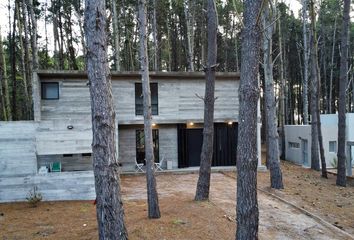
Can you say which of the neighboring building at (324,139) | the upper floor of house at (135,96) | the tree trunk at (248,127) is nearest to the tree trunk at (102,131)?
the tree trunk at (248,127)

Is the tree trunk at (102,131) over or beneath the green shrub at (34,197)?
over

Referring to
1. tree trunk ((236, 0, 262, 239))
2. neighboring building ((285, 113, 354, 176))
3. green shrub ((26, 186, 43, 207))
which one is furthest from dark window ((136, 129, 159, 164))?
tree trunk ((236, 0, 262, 239))

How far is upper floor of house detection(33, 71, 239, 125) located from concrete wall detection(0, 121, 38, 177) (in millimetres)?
3404

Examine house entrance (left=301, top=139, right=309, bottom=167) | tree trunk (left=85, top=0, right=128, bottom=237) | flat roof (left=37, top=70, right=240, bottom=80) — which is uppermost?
flat roof (left=37, top=70, right=240, bottom=80)

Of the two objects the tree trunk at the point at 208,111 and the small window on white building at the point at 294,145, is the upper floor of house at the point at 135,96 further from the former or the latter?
the small window on white building at the point at 294,145

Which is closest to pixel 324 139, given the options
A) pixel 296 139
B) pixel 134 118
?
pixel 296 139

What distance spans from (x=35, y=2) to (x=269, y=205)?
17.5 meters

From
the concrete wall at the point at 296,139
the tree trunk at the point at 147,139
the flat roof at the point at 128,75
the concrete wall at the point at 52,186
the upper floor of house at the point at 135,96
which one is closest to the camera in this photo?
the tree trunk at the point at 147,139

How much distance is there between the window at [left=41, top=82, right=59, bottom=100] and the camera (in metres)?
15.5

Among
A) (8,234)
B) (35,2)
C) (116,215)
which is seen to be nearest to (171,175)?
(8,234)

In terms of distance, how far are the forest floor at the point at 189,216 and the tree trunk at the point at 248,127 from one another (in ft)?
8.07

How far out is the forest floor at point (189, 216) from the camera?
709 cm

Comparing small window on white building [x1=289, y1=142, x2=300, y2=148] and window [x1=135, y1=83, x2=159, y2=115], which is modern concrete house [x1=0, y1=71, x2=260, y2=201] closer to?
window [x1=135, y1=83, x2=159, y2=115]

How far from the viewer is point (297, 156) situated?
22.4 m
